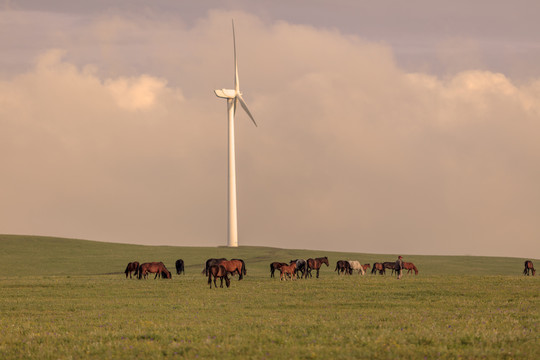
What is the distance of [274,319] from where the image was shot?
24.0 meters

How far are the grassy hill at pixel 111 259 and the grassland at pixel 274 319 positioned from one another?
1129 inches

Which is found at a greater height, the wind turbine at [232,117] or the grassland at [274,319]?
the wind turbine at [232,117]

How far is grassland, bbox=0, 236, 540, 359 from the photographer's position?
57.7 feet

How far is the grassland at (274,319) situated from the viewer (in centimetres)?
1759

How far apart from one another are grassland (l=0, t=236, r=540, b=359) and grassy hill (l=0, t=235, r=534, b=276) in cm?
2869

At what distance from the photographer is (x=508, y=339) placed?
18.9 m

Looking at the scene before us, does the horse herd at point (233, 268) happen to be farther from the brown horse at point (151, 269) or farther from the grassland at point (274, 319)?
the grassland at point (274, 319)

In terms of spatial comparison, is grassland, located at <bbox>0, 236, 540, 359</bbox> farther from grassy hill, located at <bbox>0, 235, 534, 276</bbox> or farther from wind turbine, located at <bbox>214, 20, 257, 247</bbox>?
wind turbine, located at <bbox>214, 20, 257, 247</bbox>

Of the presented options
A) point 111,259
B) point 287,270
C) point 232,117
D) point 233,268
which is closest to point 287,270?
point 287,270

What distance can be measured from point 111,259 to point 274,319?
6484cm

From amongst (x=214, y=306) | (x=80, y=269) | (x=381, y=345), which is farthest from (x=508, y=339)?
(x=80, y=269)

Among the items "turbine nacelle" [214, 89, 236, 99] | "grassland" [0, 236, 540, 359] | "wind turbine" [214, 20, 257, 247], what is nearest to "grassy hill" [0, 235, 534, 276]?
"wind turbine" [214, 20, 257, 247]

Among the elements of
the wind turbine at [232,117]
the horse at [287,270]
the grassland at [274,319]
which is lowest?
the grassland at [274,319]

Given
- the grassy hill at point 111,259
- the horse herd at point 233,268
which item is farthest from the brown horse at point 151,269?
the grassy hill at point 111,259
